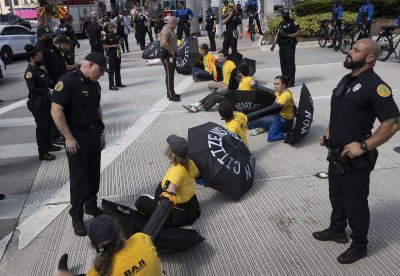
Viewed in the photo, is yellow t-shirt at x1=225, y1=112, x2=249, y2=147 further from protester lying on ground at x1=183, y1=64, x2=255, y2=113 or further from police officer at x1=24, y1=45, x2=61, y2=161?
police officer at x1=24, y1=45, x2=61, y2=161

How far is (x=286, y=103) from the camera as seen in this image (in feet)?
21.6

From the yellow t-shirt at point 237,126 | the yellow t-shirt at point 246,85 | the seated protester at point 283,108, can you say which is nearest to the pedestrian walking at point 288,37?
the yellow t-shirt at point 246,85

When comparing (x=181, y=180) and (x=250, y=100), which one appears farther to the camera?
(x=250, y=100)

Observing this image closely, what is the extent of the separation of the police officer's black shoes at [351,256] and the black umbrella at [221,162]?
1.42m

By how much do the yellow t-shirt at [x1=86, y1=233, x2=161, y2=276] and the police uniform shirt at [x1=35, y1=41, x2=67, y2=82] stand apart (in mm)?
5107

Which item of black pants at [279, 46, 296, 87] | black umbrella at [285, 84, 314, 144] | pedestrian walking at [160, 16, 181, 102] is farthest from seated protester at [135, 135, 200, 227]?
black pants at [279, 46, 296, 87]

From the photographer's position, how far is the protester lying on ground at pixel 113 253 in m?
2.58

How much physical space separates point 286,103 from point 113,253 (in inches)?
178

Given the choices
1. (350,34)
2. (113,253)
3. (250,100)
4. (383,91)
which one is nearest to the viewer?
(113,253)

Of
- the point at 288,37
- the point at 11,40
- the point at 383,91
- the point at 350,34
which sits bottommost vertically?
the point at 350,34

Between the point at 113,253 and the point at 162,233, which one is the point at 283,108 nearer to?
the point at 162,233

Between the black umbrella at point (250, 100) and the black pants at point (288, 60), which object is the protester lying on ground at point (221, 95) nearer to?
the black umbrella at point (250, 100)

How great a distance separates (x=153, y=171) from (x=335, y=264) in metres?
2.86

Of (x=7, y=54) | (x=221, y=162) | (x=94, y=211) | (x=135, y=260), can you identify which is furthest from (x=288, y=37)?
(x=7, y=54)
